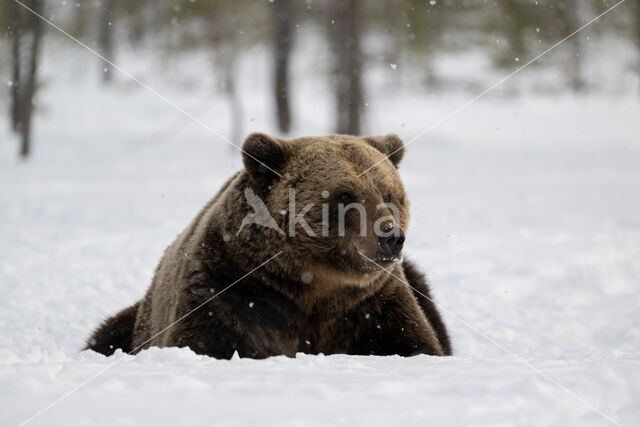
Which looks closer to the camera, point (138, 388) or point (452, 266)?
point (138, 388)

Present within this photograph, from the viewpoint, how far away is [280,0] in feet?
62.4

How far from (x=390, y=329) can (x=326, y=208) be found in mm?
853

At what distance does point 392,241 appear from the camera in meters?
3.94

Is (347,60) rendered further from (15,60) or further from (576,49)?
(576,49)

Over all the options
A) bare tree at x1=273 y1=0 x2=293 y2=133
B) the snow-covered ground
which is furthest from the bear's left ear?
bare tree at x1=273 y1=0 x2=293 y2=133

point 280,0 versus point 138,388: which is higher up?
point 280,0

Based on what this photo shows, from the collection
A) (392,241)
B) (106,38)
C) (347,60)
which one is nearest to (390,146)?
(392,241)

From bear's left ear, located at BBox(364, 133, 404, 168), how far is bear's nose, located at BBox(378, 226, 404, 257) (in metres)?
1.00

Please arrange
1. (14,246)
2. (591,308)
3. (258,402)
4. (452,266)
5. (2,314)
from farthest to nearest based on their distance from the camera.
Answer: (14,246), (452,266), (591,308), (2,314), (258,402)

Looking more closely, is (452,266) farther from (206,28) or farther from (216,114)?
(216,114)

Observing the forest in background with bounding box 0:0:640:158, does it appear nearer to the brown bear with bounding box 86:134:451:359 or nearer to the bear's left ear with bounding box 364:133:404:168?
the bear's left ear with bounding box 364:133:404:168

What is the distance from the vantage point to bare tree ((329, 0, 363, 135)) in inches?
652

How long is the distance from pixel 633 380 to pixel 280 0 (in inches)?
687

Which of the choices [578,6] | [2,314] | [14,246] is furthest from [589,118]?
[2,314]
